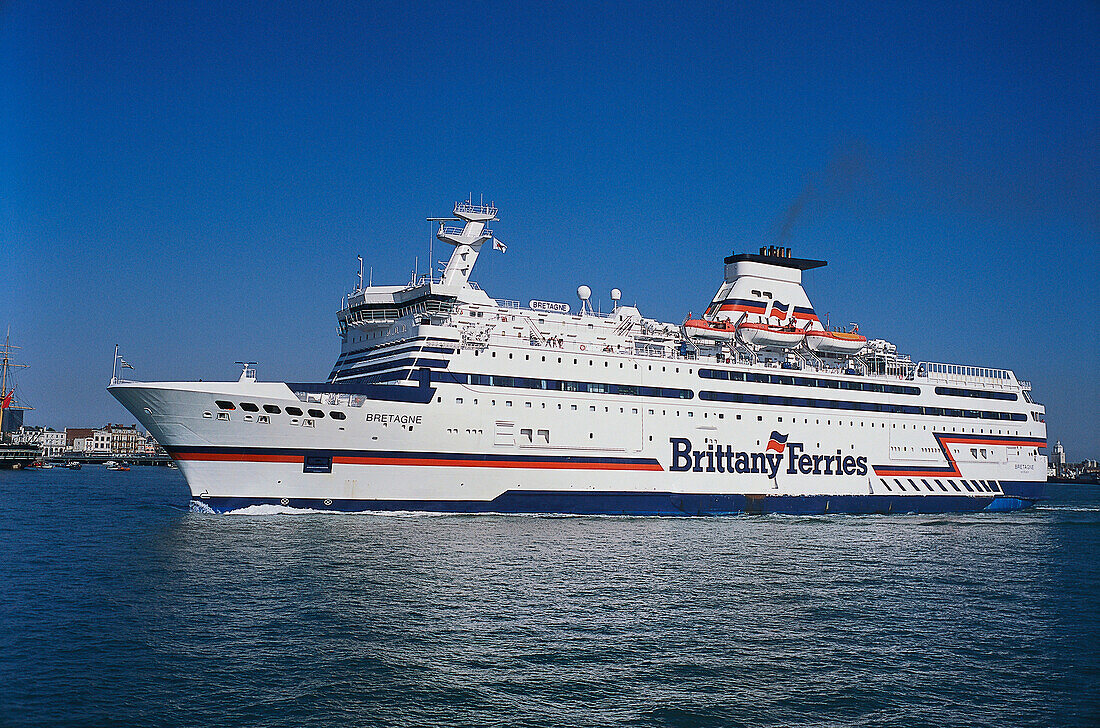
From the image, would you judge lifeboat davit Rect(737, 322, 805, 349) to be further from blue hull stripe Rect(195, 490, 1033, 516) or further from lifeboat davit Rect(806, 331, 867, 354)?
blue hull stripe Rect(195, 490, 1033, 516)

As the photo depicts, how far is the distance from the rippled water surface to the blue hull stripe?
1.86m

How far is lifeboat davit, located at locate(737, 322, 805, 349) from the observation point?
36.1 metres

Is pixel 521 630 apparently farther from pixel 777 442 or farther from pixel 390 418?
pixel 777 442

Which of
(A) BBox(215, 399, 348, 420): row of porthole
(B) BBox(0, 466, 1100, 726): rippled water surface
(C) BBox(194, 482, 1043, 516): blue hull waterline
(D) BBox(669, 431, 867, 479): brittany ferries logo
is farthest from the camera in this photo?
(D) BBox(669, 431, 867, 479): brittany ferries logo

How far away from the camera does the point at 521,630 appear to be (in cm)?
1387

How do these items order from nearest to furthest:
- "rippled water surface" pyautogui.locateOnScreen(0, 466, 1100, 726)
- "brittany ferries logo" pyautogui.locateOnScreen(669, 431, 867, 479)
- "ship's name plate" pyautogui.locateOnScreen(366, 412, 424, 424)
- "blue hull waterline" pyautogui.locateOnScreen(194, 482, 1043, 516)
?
"rippled water surface" pyautogui.locateOnScreen(0, 466, 1100, 726) → "blue hull waterline" pyautogui.locateOnScreen(194, 482, 1043, 516) → "ship's name plate" pyautogui.locateOnScreen(366, 412, 424, 424) → "brittany ferries logo" pyautogui.locateOnScreen(669, 431, 867, 479)

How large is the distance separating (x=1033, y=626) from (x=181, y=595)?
52.3 ft

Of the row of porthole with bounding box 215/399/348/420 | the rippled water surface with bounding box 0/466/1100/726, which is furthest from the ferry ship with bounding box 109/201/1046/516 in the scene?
the rippled water surface with bounding box 0/466/1100/726

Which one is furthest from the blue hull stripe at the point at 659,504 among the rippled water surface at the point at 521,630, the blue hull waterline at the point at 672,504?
the rippled water surface at the point at 521,630

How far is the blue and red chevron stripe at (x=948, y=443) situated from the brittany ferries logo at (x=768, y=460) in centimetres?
192

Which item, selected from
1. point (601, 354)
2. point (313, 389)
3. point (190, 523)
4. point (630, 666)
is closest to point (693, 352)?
point (601, 354)

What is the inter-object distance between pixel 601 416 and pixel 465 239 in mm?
8790

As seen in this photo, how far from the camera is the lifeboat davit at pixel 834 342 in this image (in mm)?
37188

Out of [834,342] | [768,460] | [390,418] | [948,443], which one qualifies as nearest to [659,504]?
[768,460]
